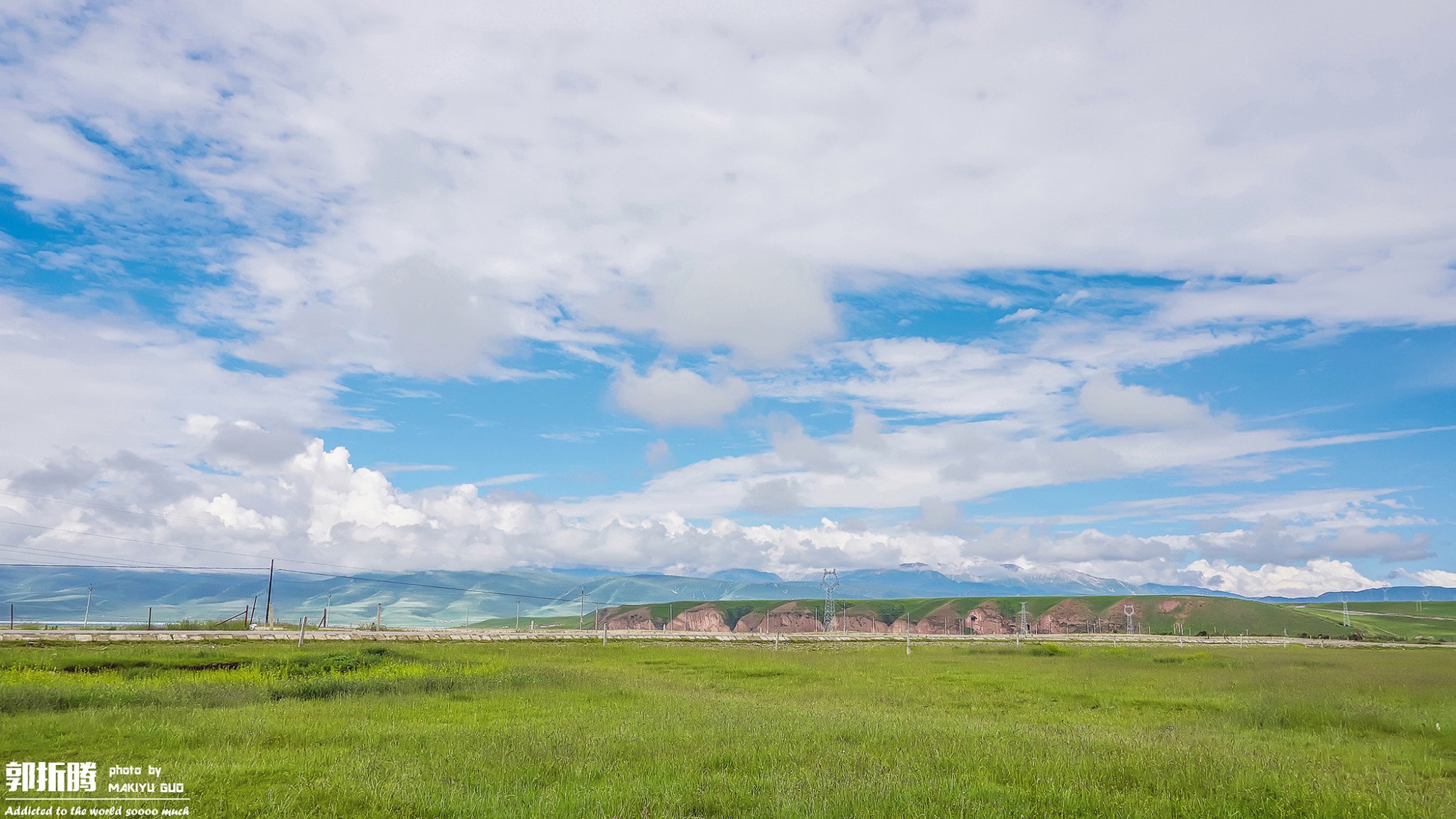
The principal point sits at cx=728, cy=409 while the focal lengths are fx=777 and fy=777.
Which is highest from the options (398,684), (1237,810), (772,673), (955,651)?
(1237,810)

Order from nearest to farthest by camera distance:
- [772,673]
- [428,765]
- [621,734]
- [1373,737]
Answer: [428,765]
[621,734]
[1373,737]
[772,673]

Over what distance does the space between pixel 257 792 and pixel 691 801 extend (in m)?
6.47

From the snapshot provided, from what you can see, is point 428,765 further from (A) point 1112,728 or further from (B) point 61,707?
(A) point 1112,728

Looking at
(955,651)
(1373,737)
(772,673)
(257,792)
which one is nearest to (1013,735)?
(1373,737)

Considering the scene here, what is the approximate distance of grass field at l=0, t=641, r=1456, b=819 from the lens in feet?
37.3

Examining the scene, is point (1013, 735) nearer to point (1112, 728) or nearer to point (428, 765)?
point (1112, 728)

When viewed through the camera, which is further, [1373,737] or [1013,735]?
[1373,737]

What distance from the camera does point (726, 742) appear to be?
51.6 ft

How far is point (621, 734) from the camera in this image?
54.7 ft

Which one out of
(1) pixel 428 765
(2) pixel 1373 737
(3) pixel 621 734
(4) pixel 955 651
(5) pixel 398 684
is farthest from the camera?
(4) pixel 955 651

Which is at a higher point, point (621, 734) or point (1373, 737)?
point (621, 734)

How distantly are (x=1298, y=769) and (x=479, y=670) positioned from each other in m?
29.6

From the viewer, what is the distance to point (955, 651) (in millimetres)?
65375

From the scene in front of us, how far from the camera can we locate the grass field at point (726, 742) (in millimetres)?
11359
